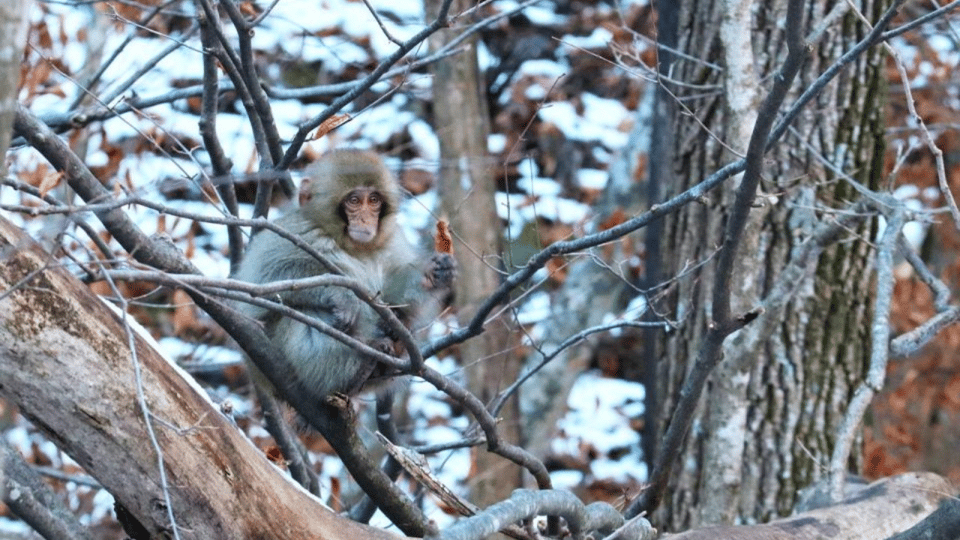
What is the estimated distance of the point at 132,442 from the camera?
11.3 ft

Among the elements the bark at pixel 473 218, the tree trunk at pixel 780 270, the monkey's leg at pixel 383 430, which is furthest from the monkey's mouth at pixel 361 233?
the bark at pixel 473 218

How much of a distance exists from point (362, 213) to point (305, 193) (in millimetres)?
296

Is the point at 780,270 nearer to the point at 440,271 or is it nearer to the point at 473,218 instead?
the point at 440,271

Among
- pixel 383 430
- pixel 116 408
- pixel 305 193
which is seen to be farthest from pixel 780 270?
pixel 116 408

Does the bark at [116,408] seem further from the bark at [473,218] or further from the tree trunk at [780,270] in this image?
the bark at [473,218]

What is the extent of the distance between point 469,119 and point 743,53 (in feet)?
16.6

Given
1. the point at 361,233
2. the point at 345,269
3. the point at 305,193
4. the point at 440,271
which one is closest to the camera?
the point at 440,271

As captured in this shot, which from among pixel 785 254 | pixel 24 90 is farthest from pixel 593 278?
pixel 24 90

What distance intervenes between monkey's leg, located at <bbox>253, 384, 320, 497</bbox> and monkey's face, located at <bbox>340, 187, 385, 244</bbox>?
720mm

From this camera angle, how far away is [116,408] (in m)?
3.42

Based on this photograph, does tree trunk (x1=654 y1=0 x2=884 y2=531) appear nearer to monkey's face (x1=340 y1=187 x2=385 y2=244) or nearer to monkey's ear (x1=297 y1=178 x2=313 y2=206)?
monkey's face (x1=340 y1=187 x2=385 y2=244)

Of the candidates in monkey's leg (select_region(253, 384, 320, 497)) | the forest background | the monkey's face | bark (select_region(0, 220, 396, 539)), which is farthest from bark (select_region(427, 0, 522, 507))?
bark (select_region(0, 220, 396, 539))

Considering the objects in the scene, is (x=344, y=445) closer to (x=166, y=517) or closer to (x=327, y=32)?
(x=166, y=517)

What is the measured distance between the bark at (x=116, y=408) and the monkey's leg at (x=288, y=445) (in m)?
1.44
